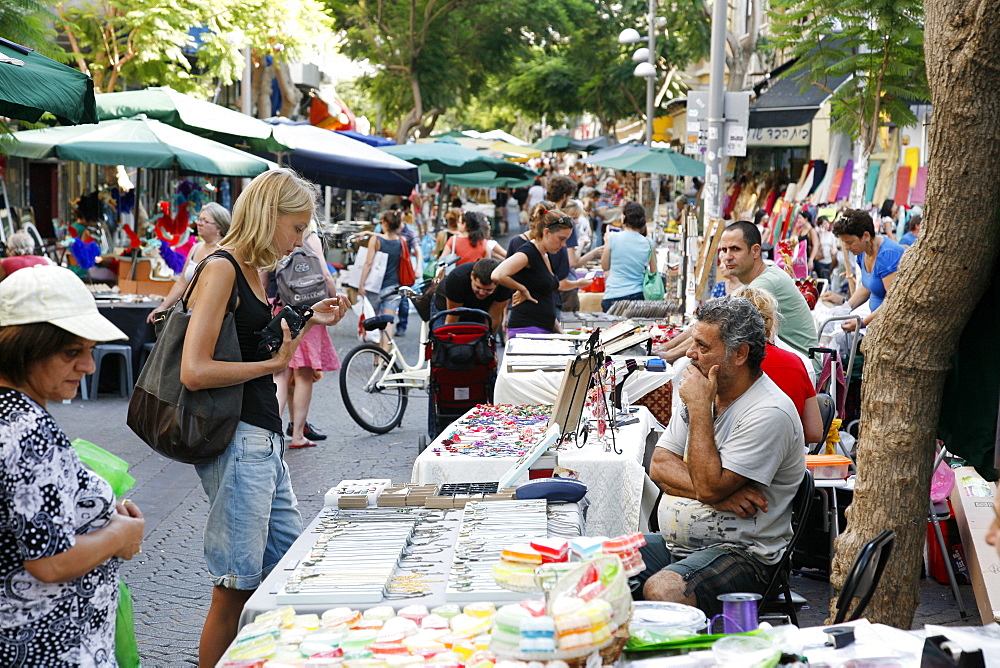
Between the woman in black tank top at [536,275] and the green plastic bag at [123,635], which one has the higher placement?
the woman in black tank top at [536,275]

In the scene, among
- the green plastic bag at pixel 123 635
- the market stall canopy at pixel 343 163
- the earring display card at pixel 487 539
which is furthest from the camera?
the market stall canopy at pixel 343 163

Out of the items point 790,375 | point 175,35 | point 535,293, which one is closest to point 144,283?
point 175,35

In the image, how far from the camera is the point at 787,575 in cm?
453

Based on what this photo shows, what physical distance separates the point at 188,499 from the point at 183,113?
677 cm

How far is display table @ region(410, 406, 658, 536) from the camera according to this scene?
5.44 meters

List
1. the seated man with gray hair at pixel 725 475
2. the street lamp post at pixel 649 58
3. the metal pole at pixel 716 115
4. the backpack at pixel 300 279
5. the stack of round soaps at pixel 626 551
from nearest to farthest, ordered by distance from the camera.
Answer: the stack of round soaps at pixel 626 551
the seated man with gray hair at pixel 725 475
the backpack at pixel 300 279
the metal pole at pixel 716 115
the street lamp post at pixel 649 58

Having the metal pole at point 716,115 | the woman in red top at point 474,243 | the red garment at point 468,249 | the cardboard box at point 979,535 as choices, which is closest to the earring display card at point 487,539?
the cardboard box at point 979,535

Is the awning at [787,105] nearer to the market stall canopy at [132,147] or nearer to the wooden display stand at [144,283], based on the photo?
the market stall canopy at [132,147]

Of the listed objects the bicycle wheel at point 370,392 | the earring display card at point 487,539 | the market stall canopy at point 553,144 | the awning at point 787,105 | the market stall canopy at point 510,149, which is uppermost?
the market stall canopy at point 553,144

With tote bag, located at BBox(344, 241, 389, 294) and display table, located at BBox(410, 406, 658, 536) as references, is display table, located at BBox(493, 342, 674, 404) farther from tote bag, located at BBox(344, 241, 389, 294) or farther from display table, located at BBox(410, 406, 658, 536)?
tote bag, located at BBox(344, 241, 389, 294)

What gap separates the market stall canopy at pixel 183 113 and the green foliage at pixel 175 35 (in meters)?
2.82

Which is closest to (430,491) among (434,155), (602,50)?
(434,155)

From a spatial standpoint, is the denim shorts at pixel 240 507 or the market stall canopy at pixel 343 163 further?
the market stall canopy at pixel 343 163

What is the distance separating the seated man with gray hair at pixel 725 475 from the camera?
4.29 metres
